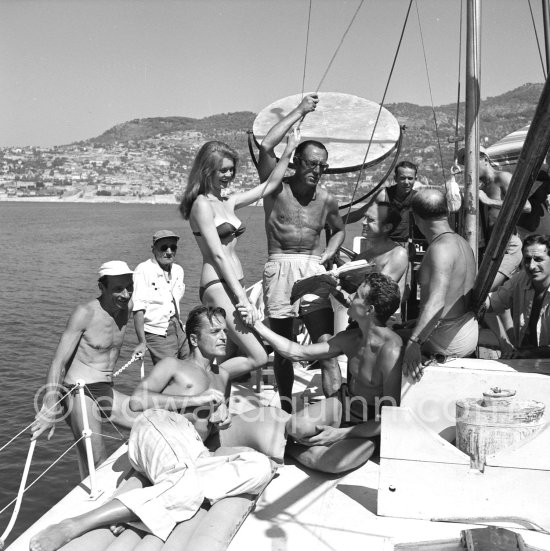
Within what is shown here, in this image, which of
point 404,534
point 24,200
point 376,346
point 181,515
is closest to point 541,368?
point 376,346

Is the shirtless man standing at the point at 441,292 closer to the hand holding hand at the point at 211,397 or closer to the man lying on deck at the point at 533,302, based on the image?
the man lying on deck at the point at 533,302

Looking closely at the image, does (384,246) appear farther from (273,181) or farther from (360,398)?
(360,398)

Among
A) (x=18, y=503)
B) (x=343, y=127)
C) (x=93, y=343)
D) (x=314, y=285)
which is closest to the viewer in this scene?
(x=18, y=503)

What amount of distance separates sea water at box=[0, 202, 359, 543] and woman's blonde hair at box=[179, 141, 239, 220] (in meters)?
5.27

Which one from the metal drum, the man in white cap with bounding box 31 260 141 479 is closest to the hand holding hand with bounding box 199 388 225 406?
the man in white cap with bounding box 31 260 141 479

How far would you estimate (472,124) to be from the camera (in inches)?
244

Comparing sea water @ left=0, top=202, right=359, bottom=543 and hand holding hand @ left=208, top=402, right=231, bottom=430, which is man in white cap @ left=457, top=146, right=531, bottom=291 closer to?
hand holding hand @ left=208, top=402, right=231, bottom=430

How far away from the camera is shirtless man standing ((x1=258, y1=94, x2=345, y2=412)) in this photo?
5.97m

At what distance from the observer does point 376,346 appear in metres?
4.91

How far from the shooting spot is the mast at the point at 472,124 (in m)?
6.06

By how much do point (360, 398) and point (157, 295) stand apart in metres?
3.77

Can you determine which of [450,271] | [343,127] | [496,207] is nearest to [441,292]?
[450,271]

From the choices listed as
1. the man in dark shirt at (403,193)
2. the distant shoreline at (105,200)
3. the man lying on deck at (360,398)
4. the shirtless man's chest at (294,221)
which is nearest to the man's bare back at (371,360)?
the man lying on deck at (360,398)

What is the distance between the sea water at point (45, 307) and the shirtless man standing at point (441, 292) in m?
5.99
